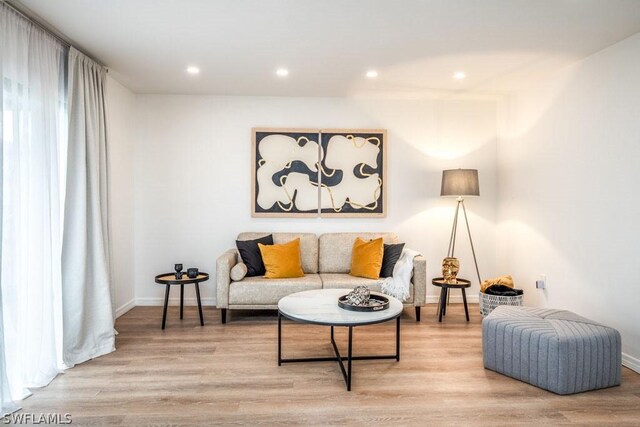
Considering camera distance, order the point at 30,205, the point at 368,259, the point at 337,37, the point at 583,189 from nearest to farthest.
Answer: the point at 30,205, the point at 337,37, the point at 583,189, the point at 368,259

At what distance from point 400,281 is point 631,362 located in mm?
1929

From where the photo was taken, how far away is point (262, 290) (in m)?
4.08

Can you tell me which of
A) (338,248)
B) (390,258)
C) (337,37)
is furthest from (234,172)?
(337,37)

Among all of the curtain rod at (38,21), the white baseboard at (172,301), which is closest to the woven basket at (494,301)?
the white baseboard at (172,301)

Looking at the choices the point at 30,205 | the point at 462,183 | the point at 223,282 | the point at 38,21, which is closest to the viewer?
the point at 30,205

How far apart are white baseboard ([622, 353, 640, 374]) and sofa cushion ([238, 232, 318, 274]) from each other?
290cm

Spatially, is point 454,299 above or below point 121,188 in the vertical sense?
below

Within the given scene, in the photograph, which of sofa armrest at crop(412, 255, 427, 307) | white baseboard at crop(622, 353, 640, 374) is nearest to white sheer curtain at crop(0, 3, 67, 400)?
sofa armrest at crop(412, 255, 427, 307)

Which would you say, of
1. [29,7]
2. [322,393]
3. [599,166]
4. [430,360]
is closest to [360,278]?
[430,360]

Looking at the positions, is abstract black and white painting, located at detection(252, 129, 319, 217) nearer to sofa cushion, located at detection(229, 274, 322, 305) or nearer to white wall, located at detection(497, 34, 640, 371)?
sofa cushion, located at detection(229, 274, 322, 305)

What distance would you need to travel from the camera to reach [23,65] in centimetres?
275

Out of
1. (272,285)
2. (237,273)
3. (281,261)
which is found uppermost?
(281,261)

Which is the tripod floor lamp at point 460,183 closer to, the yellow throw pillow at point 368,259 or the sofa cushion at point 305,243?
the yellow throw pillow at point 368,259

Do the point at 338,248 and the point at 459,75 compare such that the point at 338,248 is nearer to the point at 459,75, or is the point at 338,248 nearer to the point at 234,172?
the point at 234,172
